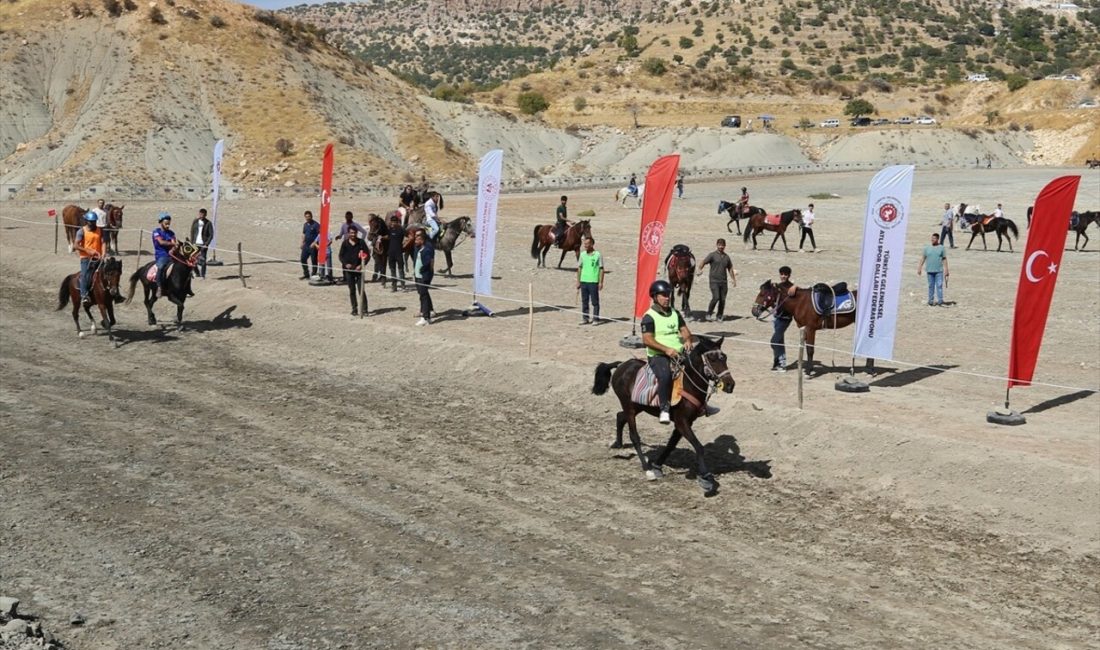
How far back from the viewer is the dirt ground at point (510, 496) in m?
9.97

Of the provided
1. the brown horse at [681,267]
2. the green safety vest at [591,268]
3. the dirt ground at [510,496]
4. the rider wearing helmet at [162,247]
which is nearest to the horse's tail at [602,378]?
the dirt ground at [510,496]

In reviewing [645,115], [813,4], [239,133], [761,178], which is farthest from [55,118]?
[813,4]

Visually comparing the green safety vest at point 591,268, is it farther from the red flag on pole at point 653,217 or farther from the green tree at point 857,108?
the green tree at point 857,108

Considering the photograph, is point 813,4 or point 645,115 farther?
point 813,4

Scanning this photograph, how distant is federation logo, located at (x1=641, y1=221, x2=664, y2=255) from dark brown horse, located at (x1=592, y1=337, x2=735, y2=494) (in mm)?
5520

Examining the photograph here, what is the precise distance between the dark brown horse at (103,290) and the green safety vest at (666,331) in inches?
488

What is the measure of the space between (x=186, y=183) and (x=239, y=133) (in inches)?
288

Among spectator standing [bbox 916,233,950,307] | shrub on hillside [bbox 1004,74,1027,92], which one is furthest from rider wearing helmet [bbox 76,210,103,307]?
shrub on hillside [bbox 1004,74,1027,92]

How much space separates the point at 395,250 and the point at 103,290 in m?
6.98

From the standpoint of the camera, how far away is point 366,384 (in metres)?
19.0

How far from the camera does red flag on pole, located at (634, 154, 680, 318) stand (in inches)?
757

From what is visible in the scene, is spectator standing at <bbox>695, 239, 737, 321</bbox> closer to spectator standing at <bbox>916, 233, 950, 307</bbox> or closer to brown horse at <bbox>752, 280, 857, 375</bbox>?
brown horse at <bbox>752, 280, 857, 375</bbox>

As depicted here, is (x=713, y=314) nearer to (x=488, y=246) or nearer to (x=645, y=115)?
(x=488, y=246)

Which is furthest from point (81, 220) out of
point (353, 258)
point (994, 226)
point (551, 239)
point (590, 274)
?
point (994, 226)
